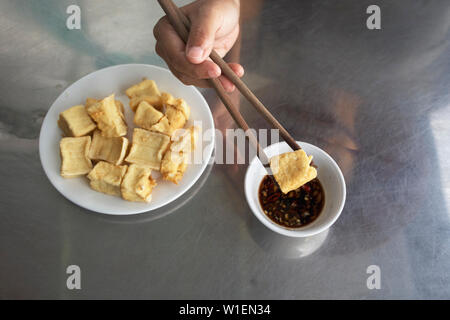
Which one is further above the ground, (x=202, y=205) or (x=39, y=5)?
(x=39, y=5)

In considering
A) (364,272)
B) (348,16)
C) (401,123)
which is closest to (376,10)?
(348,16)

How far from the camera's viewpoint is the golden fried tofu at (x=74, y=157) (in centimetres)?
137

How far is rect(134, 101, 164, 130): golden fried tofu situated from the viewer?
1425 millimetres

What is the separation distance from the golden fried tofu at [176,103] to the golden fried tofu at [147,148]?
0.13m

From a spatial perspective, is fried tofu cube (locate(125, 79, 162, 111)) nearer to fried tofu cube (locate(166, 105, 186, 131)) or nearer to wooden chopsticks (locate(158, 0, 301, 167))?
fried tofu cube (locate(166, 105, 186, 131))

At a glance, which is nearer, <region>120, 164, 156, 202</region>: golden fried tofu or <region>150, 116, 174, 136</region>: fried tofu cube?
<region>120, 164, 156, 202</region>: golden fried tofu

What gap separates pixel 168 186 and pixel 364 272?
85 centimetres

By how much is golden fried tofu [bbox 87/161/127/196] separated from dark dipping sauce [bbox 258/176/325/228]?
1.81 ft

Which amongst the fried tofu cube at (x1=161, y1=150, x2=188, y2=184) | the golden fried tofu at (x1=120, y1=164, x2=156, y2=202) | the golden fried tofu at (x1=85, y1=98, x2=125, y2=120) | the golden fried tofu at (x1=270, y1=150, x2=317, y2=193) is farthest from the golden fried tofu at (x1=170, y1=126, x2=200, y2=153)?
the golden fried tofu at (x1=270, y1=150, x2=317, y2=193)

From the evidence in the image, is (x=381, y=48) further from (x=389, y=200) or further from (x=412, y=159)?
(x=389, y=200)

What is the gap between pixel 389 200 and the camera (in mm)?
1469

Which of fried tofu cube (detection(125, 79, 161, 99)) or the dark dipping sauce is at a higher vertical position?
fried tofu cube (detection(125, 79, 161, 99))

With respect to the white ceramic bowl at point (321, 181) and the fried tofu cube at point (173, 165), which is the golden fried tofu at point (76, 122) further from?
the white ceramic bowl at point (321, 181)

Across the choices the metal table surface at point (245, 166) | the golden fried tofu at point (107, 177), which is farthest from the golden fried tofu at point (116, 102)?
the metal table surface at point (245, 166)
